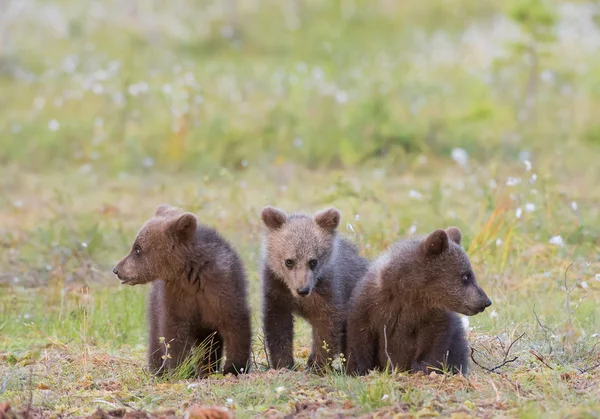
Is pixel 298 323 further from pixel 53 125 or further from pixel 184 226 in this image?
pixel 53 125

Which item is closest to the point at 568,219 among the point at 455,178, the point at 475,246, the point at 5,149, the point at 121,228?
the point at 475,246

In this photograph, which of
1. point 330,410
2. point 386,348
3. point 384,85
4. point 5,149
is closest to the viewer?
point 330,410

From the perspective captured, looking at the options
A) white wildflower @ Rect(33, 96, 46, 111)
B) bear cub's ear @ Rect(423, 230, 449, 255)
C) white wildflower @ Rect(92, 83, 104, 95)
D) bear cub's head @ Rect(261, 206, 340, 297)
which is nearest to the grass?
bear cub's head @ Rect(261, 206, 340, 297)

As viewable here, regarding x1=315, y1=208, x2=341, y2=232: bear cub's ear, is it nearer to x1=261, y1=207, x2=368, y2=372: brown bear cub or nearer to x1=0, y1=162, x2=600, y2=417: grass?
x1=261, y1=207, x2=368, y2=372: brown bear cub

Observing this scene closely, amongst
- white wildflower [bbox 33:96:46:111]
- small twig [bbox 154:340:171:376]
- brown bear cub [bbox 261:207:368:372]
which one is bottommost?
small twig [bbox 154:340:171:376]

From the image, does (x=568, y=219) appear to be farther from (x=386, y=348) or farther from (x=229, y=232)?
(x=386, y=348)

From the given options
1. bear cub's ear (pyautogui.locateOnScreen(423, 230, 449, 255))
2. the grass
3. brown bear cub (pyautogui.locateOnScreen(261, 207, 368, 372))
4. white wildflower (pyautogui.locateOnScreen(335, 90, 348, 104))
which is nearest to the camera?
the grass

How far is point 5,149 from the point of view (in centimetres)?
1462

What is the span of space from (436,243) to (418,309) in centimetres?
44

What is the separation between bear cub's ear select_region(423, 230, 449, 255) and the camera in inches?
261

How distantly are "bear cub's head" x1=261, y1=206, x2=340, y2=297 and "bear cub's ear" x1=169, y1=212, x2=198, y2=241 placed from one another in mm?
610

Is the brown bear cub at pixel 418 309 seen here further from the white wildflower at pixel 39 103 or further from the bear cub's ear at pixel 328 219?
the white wildflower at pixel 39 103

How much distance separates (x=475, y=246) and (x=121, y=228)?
361cm

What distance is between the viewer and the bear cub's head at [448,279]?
6664mm
